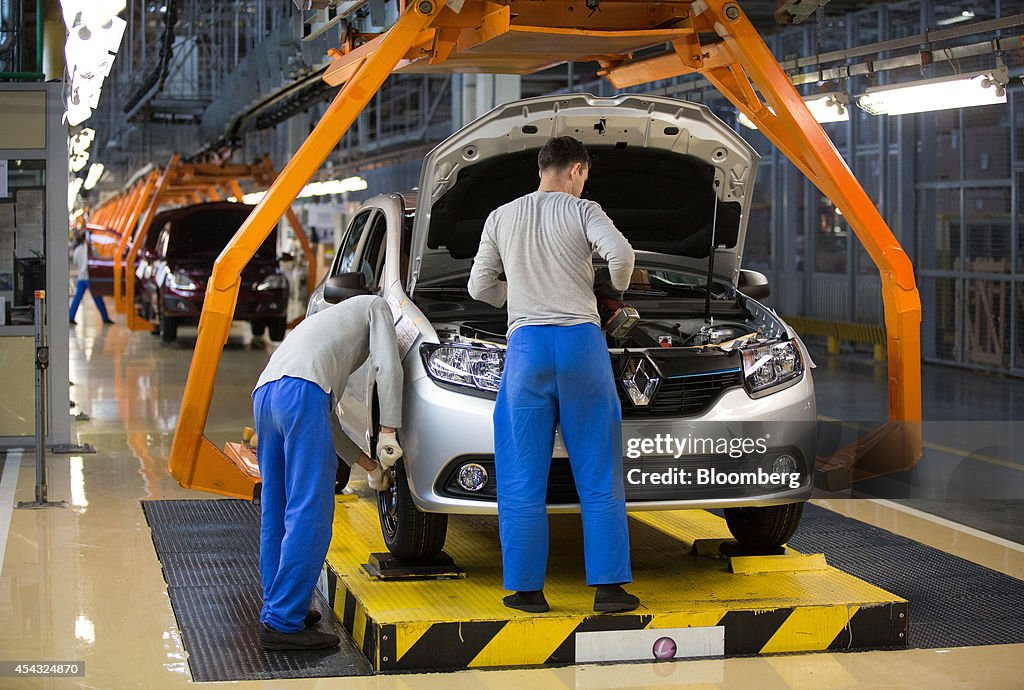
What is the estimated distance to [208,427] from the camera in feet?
34.6

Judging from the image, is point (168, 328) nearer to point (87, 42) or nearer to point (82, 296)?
point (82, 296)

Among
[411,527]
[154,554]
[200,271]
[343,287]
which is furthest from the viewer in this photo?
[200,271]

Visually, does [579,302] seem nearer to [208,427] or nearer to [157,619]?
[157,619]

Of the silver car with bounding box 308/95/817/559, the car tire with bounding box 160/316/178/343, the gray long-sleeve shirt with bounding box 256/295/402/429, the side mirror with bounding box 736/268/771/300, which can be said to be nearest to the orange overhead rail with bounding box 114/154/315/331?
the car tire with bounding box 160/316/178/343

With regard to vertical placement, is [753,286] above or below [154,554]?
above

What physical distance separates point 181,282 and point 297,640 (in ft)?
45.0

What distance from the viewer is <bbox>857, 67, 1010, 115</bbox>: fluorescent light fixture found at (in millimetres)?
9367

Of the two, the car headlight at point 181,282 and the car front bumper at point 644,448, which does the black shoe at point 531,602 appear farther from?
the car headlight at point 181,282

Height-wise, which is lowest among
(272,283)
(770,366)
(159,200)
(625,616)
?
(625,616)

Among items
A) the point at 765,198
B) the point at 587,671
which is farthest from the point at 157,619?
the point at 765,198

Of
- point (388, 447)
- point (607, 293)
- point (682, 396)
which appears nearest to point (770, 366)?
point (682, 396)

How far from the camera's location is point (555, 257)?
477 cm

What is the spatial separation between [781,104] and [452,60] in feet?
6.24

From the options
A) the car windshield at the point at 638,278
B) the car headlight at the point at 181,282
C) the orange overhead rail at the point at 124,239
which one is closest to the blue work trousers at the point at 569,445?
the car windshield at the point at 638,278
